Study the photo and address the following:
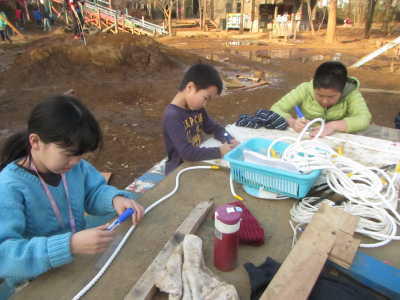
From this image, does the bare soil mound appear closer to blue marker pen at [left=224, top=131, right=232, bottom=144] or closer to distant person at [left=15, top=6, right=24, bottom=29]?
blue marker pen at [left=224, top=131, right=232, bottom=144]

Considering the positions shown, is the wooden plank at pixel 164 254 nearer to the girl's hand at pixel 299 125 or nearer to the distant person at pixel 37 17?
the girl's hand at pixel 299 125

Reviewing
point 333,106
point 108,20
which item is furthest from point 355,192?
point 108,20

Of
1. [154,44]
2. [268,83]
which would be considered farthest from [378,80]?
[154,44]

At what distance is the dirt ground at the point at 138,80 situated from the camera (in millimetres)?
5298

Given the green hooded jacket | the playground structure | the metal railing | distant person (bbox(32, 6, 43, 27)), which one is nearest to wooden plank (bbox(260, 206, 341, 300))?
the green hooded jacket

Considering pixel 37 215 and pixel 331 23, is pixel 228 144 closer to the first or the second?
pixel 37 215

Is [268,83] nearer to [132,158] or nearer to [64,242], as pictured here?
[132,158]

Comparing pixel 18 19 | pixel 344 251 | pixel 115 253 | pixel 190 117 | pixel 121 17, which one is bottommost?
pixel 115 253

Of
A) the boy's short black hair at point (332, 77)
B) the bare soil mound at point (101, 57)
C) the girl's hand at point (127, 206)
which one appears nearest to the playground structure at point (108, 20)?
the bare soil mound at point (101, 57)

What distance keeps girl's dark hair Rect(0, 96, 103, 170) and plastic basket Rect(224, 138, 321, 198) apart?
0.72 meters

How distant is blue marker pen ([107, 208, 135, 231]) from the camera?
129 centimetres

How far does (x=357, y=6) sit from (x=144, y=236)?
28.4m

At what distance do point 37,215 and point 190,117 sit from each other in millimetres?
1286

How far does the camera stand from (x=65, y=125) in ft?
4.07
